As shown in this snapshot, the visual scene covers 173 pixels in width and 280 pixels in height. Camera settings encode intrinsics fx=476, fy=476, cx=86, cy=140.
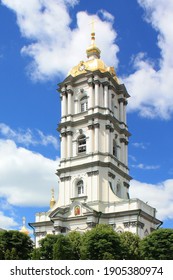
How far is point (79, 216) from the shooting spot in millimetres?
57719

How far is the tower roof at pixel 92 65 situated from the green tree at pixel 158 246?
91.0ft

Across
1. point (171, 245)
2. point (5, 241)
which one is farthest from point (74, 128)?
point (171, 245)

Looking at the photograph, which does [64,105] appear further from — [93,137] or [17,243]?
[17,243]

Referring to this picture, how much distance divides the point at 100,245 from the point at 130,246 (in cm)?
537

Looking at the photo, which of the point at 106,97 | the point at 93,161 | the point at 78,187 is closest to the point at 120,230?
the point at 78,187

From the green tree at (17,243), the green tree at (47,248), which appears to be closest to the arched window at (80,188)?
the green tree at (17,243)

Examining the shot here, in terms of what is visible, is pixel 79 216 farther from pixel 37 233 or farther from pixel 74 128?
pixel 74 128

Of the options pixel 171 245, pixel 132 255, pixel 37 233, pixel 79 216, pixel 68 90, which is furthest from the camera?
pixel 68 90

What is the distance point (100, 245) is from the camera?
44.5 metres

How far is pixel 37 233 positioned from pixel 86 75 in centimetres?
2223

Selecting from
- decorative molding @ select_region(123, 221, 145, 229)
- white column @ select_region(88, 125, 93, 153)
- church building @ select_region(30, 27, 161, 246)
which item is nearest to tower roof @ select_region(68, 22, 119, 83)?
church building @ select_region(30, 27, 161, 246)

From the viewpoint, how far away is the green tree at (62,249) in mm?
43594

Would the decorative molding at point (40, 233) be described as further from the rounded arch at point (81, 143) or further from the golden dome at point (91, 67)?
the golden dome at point (91, 67)
